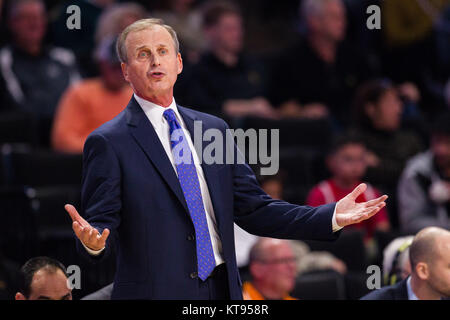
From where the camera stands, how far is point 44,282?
2654 millimetres

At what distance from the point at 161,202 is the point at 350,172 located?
2.85 metres

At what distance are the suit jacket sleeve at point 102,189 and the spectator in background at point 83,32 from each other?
11.3 ft

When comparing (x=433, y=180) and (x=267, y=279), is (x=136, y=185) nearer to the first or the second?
(x=267, y=279)

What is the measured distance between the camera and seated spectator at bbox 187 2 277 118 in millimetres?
5445

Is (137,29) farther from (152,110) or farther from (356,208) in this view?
(356,208)

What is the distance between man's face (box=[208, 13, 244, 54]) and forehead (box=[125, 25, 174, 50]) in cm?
318

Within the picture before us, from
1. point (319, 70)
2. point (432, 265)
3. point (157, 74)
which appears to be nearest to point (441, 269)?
point (432, 265)

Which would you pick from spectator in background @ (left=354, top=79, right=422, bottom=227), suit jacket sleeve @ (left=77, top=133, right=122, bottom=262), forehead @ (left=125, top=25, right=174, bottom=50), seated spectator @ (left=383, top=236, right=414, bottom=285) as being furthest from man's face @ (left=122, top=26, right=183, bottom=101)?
spectator in background @ (left=354, top=79, right=422, bottom=227)

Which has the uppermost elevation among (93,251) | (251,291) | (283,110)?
(283,110)

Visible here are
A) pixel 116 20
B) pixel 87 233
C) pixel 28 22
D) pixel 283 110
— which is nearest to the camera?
pixel 87 233

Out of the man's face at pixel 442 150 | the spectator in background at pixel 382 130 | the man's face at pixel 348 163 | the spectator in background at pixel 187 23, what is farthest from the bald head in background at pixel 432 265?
the spectator in background at pixel 187 23

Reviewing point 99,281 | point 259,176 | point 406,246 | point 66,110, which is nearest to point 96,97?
point 66,110

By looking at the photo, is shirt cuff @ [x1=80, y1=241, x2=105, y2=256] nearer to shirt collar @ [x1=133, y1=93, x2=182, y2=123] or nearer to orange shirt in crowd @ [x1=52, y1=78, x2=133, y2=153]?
shirt collar @ [x1=133, y1=93, x2=182, y2=123]

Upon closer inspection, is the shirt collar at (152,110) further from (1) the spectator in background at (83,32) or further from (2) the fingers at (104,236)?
(1) the spectator in background at (83,32)
